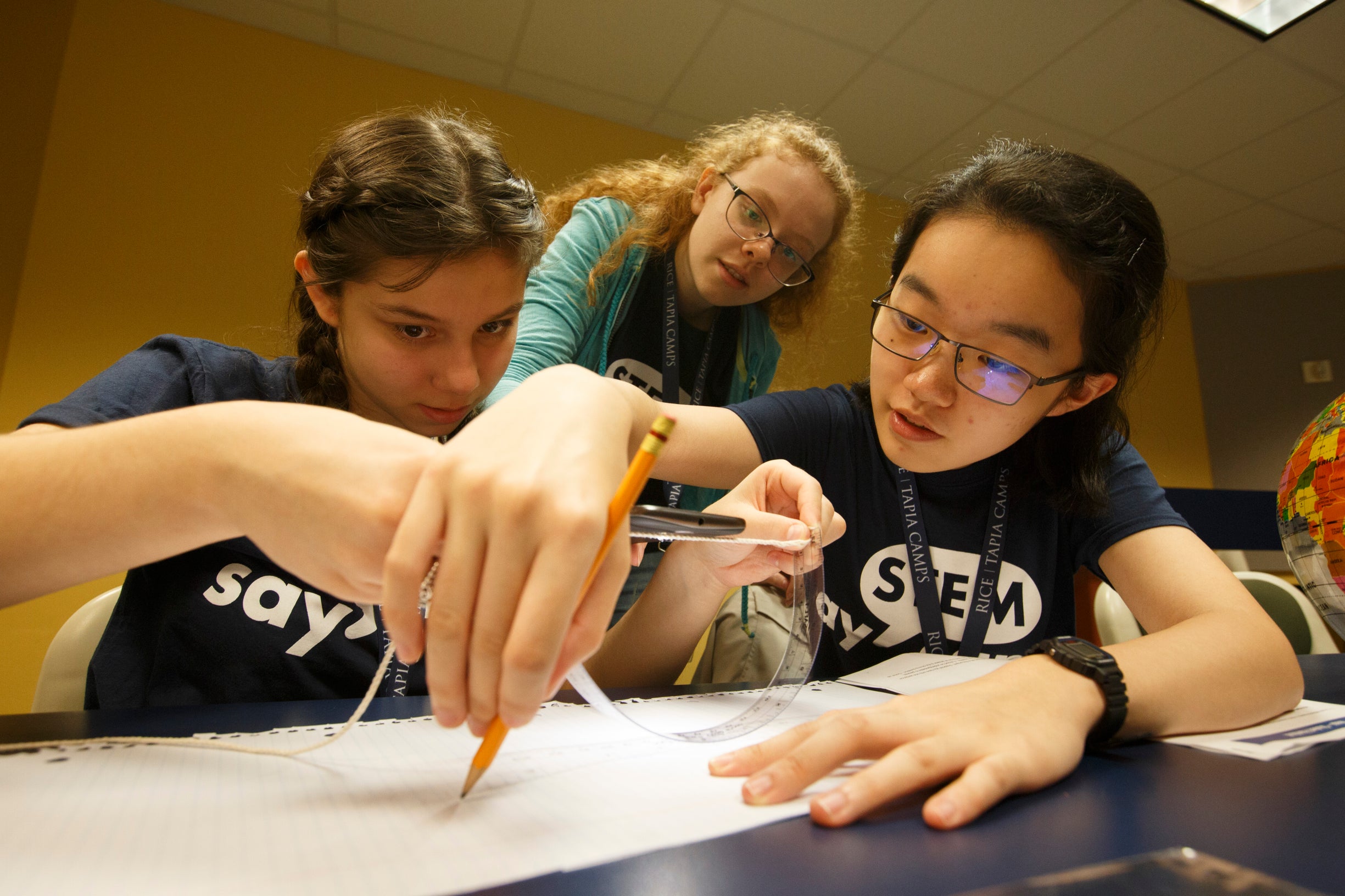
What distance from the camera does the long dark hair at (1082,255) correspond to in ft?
2.80

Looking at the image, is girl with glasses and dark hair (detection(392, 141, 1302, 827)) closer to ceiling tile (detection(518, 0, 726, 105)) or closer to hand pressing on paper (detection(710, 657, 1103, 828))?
hand pressing on paper (detection(710, 657, 1103, 828))

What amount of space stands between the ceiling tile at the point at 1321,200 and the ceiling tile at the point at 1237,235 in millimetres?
51

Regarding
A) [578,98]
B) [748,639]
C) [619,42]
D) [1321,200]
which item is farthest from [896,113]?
[748,639]

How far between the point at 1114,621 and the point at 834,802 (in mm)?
1351

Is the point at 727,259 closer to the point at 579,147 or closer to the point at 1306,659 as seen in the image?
the point at 1306,659

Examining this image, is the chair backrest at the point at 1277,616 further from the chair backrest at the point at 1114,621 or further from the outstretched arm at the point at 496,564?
the outstretched arm at the point at 496,564

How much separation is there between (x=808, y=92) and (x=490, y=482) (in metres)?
3.04

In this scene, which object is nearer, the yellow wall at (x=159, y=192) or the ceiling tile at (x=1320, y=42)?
the yellow wall at (x=159, y=192)

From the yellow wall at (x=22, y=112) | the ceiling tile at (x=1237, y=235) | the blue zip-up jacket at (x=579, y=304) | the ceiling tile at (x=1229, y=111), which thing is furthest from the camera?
the ceiling tile at (x=1237, y=235)

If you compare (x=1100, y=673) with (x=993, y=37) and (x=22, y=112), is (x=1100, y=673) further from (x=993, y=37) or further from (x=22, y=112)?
(x=22, y=112)

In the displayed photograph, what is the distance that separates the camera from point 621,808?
40cm

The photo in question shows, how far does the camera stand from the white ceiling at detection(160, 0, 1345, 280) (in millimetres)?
2498

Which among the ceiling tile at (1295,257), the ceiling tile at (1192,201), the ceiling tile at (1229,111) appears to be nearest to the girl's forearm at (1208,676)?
the ceiling tile at (1229,111)

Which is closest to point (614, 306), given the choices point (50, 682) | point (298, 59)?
point (50, 682)
